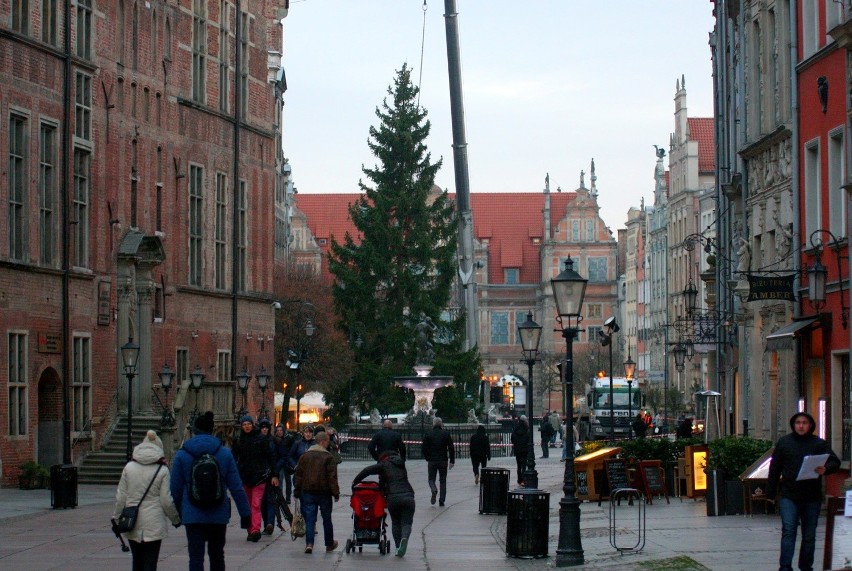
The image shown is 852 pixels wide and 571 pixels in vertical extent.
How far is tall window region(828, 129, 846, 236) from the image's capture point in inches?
1077

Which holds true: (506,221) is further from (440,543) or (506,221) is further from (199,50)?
(440,543)

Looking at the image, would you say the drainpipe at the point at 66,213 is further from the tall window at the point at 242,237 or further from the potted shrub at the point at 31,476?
the tall window at the point at 242,237

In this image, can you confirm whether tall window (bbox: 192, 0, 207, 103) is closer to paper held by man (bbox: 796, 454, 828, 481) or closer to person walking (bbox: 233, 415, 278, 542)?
person walking (bbox: 233, 415, 278, 542)

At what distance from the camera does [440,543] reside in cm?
2336

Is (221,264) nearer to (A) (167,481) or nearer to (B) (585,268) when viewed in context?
(A) (167,481)

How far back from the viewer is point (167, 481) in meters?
15.0

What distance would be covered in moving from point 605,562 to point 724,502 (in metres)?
6.47

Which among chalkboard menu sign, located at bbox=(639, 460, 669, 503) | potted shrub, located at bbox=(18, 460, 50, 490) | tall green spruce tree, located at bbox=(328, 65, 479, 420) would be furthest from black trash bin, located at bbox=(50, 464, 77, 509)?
tall green spruce tree, located at bbox=(328, 65, 479, 420)

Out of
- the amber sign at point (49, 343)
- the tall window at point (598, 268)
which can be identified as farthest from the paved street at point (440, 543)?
the tall window at point (598, 268)

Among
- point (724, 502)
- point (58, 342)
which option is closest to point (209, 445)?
point (724, 502)

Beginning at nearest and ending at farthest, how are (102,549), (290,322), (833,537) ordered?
(833,537), (102,549), (290,322)

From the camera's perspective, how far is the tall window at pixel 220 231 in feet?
161

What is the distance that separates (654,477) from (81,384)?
15144 mm

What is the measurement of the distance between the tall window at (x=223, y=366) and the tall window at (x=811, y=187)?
2363cm
